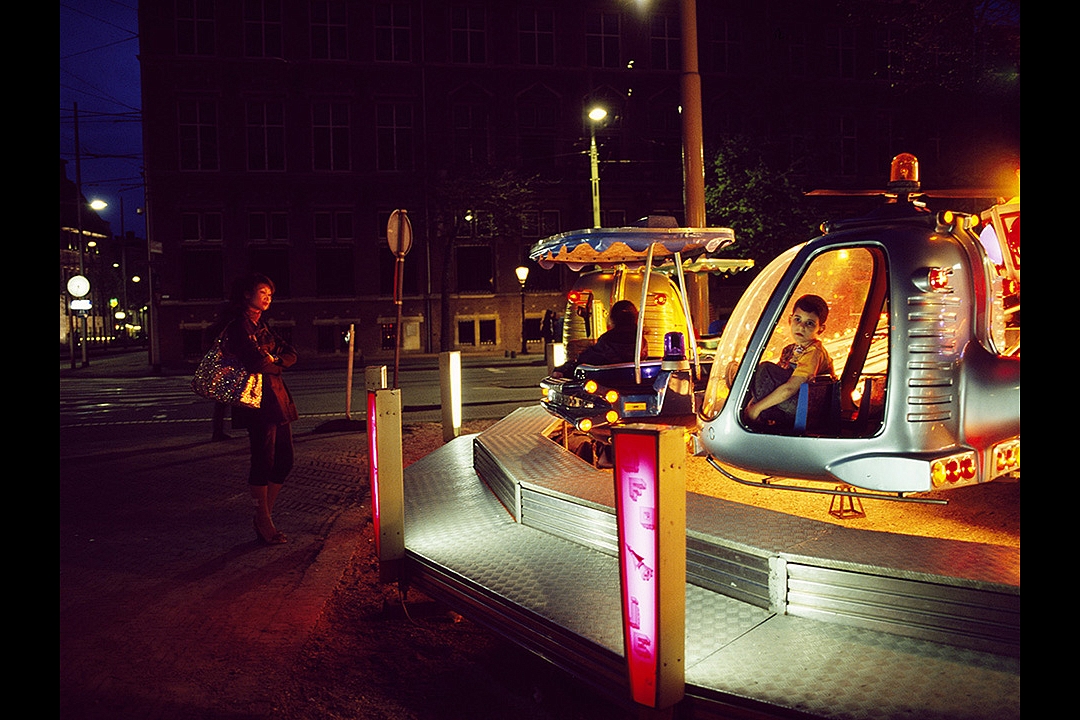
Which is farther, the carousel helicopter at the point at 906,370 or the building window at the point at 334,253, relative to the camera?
the building window at the point at 334,253

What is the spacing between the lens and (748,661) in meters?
3.01

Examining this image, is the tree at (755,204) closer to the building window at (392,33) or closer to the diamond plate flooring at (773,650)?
the building window at (392,33)

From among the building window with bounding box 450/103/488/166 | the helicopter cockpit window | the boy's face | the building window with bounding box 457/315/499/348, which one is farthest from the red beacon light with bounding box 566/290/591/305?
the building window with bounding box 450/103/488/166

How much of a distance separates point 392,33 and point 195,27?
916cm

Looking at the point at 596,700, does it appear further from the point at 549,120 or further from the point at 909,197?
the point at 549,120

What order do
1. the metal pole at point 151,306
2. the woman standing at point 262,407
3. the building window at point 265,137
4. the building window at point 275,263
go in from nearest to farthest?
the woman standing at point 262,407 < the metal pole at point 151,306 < the building window at point 265,137 < the building window at point 275,263

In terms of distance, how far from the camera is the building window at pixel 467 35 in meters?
37.8

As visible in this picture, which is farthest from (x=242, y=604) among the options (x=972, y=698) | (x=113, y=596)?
(x=972, y=698)

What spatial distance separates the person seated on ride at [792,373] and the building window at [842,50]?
41.4 meters

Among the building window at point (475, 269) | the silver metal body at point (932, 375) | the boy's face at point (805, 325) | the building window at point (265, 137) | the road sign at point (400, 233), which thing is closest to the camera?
the silver metal body at point (932, 375)

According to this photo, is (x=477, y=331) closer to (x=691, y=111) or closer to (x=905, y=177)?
(x=691, y=111)

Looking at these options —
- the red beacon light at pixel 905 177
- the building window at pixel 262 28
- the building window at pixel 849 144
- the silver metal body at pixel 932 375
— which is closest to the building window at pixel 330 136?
the building window at pixel 262 28

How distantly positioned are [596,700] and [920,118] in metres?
36.9
